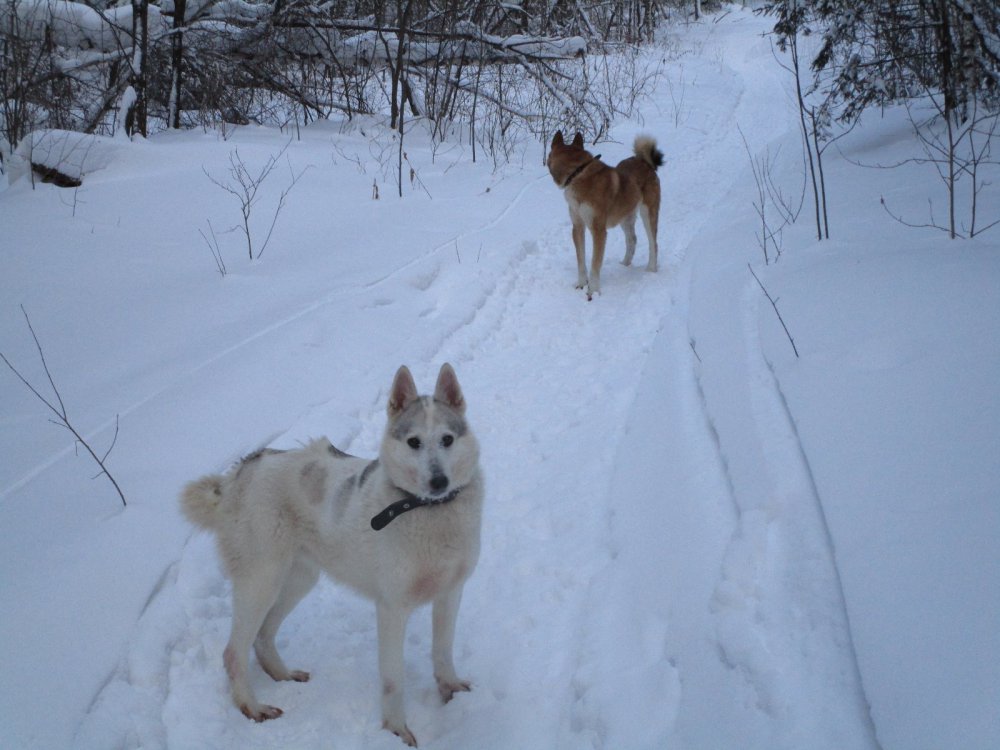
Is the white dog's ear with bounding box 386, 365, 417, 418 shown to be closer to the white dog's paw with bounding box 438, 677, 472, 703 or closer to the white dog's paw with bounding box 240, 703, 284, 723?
the white dog's paw with bounding box 438, 677, 472, 703

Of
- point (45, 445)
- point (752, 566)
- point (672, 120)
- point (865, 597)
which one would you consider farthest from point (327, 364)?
point (672, 120)

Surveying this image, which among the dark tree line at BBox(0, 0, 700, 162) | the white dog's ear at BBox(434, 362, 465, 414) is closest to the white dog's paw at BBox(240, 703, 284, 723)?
the white dog's ear at BBox(434, 362, 465, 414)

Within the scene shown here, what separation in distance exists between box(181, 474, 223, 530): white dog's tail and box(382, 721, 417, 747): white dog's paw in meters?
1.08

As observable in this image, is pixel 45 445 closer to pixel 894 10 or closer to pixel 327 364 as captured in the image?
pixel 327 364

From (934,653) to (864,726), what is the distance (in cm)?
31

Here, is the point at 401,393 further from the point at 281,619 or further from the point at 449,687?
the point at 449,687

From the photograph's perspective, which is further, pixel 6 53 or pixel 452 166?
pixel 452 166

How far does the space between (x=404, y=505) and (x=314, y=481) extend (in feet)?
1.54

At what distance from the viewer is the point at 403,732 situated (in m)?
2.49

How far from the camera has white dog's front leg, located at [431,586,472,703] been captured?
8.62 ft

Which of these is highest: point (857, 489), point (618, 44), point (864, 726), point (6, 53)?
point (618, 44)

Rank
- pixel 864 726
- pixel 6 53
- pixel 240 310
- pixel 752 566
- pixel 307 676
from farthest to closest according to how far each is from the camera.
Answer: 1. pixel 6 53
2. pixel 240 310
3. pixel 307 676
4. pixel 752 566
5. pixel 864 726

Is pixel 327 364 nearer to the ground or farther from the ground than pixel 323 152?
nearer to the ground

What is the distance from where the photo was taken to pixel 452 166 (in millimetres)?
11797
